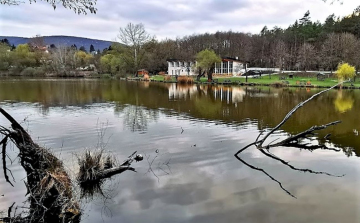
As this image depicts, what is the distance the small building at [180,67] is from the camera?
74881 millimetres

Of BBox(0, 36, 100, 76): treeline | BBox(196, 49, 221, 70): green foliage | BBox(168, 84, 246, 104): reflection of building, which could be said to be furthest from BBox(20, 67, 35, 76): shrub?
BBox(168, 84, 246, 104): reflection of building

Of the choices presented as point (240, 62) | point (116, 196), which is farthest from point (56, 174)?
point (240, 62)

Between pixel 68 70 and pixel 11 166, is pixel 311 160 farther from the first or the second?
pixel 68 70

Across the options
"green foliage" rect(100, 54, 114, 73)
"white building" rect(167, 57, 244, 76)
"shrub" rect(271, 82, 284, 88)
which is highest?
"green foliage" rect(100, 54, 114, 73)

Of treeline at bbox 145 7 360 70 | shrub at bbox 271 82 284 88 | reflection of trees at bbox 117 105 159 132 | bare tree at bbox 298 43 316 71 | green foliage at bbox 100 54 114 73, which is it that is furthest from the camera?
green foliage at bbox 100 54 114 73

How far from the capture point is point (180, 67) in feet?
262

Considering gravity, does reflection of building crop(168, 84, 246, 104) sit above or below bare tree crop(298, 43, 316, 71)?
below

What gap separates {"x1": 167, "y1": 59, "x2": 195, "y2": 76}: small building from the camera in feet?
246

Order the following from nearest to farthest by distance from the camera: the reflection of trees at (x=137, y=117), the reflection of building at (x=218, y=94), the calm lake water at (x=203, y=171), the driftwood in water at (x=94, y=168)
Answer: the calm lake water at (x=203, y=171) < the driftwood in water at (x=94, y=168) < the reflection of trees at (x=137, y=117) < the reflection of building at (x=218, y=94)

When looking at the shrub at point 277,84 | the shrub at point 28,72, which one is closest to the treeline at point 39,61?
the shrub at point 28,72

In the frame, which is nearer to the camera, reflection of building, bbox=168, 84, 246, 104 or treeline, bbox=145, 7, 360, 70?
reflection of building, bbox=168, 84, 246, 104

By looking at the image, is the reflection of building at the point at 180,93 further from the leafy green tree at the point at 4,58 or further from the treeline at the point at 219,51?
the leafy green tree at the point at 4,58

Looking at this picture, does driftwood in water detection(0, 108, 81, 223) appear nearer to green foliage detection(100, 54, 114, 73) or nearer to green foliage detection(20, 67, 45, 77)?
green foliage detection(100, 54, 114, 73)

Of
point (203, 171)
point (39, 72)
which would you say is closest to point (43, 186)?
point (203, 171)
